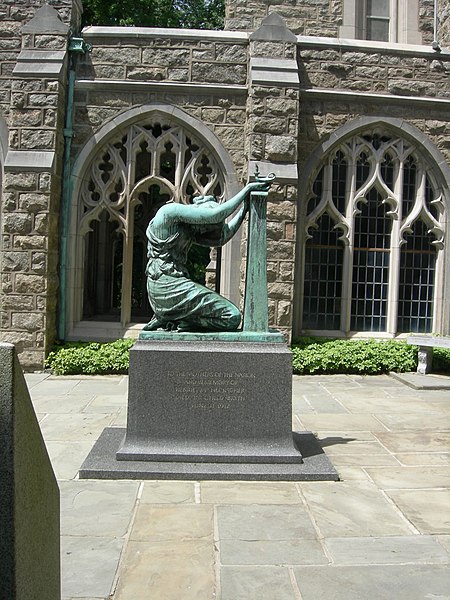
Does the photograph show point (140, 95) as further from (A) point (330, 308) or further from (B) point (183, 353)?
(B) point (183, 353)

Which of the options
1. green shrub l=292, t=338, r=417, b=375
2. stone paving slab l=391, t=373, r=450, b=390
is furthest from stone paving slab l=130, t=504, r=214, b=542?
green shrub l=292, t=338, r=417, b=375

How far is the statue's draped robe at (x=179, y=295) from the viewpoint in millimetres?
5051

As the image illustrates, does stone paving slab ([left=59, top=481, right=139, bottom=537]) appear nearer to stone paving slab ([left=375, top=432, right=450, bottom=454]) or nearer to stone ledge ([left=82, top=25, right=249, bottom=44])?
stone paving slab ([left=375, top=432, right=450, bottom=454])

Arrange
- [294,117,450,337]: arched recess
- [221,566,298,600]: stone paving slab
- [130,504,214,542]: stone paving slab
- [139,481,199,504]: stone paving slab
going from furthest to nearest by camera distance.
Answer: [294,117,450,337]: arched recess < [139,481,199,504]: stone paving slab < [130,504,214,542]: stone paving slab < [221,566,298,600]: stone paving slab

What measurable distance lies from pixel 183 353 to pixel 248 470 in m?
1.06

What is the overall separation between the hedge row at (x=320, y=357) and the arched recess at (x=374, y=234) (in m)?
0.73

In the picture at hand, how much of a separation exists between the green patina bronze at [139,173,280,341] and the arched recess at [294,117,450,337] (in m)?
5.59

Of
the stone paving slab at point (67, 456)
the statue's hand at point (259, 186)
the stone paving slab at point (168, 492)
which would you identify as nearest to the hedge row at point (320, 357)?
the stone paving slab at point (67, 456)

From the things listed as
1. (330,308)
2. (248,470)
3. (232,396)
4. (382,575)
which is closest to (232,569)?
(382,575)

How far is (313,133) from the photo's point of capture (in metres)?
10.6

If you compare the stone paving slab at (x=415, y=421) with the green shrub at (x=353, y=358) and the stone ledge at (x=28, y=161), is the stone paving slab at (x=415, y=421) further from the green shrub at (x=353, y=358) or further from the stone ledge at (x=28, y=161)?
the stone ledge at (x=28, y=161)

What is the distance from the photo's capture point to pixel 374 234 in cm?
1114

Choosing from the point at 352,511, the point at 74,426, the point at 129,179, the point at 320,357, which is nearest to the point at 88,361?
the point at 129,179

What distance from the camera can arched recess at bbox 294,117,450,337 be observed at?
1077 centimetres
